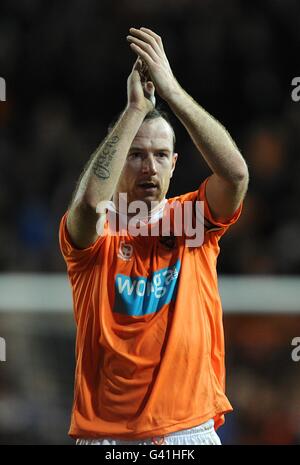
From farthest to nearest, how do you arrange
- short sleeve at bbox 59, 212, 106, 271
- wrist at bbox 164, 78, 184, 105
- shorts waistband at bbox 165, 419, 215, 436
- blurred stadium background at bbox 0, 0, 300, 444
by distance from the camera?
1. blurred stadium background at bbox 0, 0, 300, 444
2. short sleeve at bbox 59, 212, 106, 271
3. shorts waistband at bbox 165, 419, 215, 436
4. wrist at bbox 164, 78, 184, 105

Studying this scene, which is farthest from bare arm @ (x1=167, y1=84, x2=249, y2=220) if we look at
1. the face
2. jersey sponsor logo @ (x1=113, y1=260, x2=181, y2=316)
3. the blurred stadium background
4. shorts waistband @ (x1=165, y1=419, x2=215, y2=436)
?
the blurred stadium background

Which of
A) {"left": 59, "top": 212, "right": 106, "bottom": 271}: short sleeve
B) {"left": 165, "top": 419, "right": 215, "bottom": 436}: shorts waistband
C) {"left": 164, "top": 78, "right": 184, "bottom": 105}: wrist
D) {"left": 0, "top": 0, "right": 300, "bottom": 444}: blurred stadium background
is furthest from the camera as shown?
{"left": 0, "top": 0, "right": 300, "bottom": 444}: blurred stadium background

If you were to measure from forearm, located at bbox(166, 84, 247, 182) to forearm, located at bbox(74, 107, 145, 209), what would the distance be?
170 mm

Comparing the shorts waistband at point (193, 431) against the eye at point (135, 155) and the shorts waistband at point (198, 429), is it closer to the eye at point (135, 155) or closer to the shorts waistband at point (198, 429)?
the shorts waistband at point (198, 429)

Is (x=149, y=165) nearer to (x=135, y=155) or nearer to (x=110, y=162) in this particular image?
(x=135, y=155)

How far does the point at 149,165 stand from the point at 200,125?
356 millimetres

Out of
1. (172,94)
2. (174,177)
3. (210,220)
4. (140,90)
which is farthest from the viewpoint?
(174,177)

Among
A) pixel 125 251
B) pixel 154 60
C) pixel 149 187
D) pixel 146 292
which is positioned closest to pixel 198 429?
pixel 146 292

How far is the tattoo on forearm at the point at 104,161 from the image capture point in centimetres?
332

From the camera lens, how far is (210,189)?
350cm

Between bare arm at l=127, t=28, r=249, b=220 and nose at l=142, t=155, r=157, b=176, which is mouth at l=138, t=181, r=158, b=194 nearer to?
nose at l=142, t=155, r=157, b=176

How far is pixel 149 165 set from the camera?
11.6ft

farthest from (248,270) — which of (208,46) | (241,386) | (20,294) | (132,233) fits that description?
(132,233)

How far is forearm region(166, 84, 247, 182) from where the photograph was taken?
326cm
